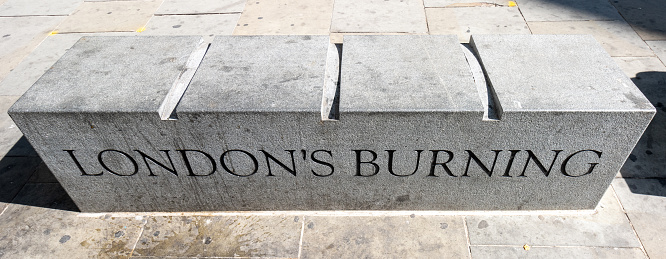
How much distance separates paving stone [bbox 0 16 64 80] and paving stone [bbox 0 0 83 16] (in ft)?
0.56

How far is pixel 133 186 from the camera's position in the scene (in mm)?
3197

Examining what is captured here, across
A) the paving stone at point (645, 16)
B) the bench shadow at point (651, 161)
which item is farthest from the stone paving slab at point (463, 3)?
the bench shadow at point (651, 161)

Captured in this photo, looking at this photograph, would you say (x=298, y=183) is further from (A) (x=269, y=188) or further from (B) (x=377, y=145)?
(B) (x=377, y=145)

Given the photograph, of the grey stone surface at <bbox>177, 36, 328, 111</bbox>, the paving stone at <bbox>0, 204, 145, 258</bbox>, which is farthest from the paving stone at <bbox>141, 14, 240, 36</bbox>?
the paving stone at <bbox>0, 204, 145, 258</bbox>

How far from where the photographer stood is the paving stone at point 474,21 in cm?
550

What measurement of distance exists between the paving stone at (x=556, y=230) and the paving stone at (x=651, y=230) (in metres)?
0.06

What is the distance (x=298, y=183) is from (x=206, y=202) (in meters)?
0.78

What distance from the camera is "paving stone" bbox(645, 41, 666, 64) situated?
5034 millimetres

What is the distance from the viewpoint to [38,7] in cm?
668

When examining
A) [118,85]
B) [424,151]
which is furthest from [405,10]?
[118,85]

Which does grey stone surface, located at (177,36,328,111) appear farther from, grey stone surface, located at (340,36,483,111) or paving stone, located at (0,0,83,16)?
paving stone, located at (0,0,83,16)

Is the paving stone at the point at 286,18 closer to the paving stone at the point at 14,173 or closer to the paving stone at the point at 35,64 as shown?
the paving stone at the point at 35,64

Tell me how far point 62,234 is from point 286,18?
3827 millimetres

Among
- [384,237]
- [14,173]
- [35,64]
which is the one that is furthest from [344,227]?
[35,64]
